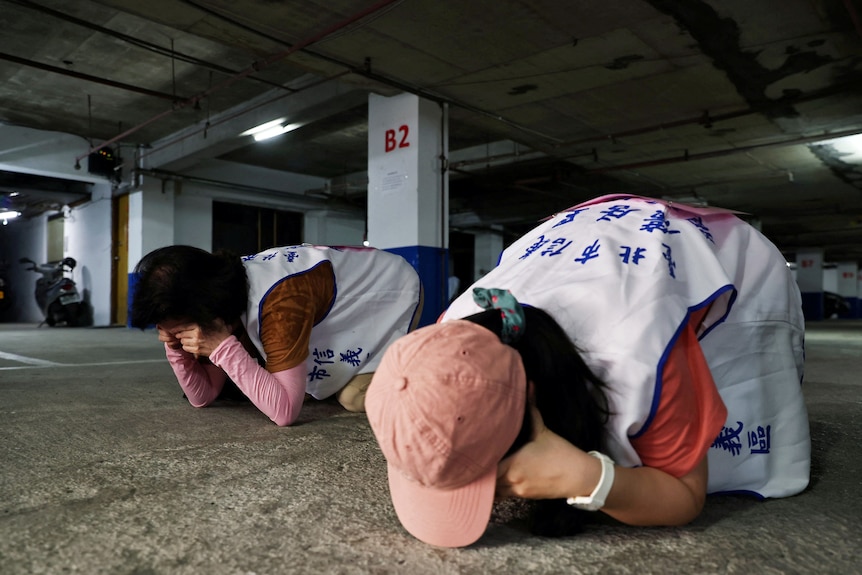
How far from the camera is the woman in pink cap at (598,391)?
78 cm

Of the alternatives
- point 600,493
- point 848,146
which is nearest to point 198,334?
point 600,493

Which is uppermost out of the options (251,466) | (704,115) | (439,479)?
(704,115)

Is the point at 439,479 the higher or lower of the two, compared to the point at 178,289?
lower

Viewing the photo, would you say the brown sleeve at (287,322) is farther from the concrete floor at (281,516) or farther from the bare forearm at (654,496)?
the bare forearm at (654,496)

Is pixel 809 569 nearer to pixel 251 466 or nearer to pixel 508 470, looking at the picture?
pixel 508 470

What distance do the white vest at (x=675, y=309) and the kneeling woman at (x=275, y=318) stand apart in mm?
790

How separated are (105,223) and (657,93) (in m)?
8.57

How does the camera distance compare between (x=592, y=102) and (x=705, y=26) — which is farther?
(x=592, y=102)

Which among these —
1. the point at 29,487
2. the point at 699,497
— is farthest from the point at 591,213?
the point at 29,487

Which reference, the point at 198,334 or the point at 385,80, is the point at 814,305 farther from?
the point at 198,334

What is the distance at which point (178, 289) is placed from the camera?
5.32ft

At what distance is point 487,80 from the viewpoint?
16.5 ft

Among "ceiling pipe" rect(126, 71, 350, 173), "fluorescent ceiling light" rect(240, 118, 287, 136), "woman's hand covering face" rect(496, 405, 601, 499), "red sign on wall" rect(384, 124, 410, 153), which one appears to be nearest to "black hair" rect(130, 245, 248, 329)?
"woman's hand covering face" rect(496, 405, 601, 499)

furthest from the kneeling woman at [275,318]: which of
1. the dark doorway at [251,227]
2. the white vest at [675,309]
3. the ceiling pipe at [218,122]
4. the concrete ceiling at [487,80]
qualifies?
the dark doorway at [251,227]
